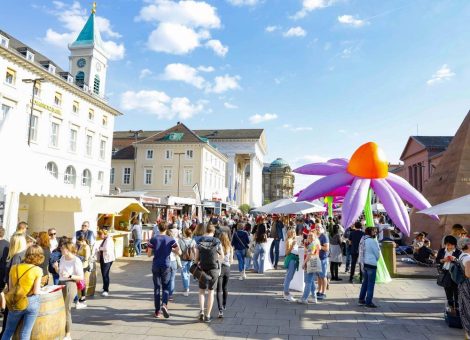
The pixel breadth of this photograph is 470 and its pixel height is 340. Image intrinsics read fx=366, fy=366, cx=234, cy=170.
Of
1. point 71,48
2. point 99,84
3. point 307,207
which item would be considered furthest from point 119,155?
point 307,207

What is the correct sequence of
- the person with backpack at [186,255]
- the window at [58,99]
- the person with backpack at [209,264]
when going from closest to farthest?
the person with backpack at [209,264]
the person with backpack at [186,255]
the window at [58,99]

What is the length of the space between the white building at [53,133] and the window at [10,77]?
8 cm

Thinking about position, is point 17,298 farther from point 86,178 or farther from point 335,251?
point 86,178

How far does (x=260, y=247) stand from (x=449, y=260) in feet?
21.4

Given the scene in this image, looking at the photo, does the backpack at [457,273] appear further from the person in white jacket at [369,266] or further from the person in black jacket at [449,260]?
the person in white jacket at [369,266]

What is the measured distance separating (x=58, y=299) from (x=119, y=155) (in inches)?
2107

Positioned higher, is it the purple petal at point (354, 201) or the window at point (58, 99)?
the window at point (58, 99)

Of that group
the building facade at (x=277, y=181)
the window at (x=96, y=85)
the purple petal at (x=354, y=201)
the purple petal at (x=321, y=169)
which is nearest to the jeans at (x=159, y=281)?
the purple petal at (x=354, y=201)

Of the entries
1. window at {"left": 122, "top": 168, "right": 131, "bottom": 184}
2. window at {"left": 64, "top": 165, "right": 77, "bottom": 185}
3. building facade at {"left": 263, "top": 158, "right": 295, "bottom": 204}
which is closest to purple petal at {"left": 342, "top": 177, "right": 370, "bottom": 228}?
window at {"left": 64, "top": 165, "right": 77, "bottom": 185}

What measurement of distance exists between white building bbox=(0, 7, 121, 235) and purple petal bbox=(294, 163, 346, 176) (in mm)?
7322

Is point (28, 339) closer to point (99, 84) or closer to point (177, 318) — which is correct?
point (177, 318)

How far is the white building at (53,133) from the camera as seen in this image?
973cm

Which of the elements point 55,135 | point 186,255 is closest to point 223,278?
point 186,255

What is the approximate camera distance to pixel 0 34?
28.8 m
